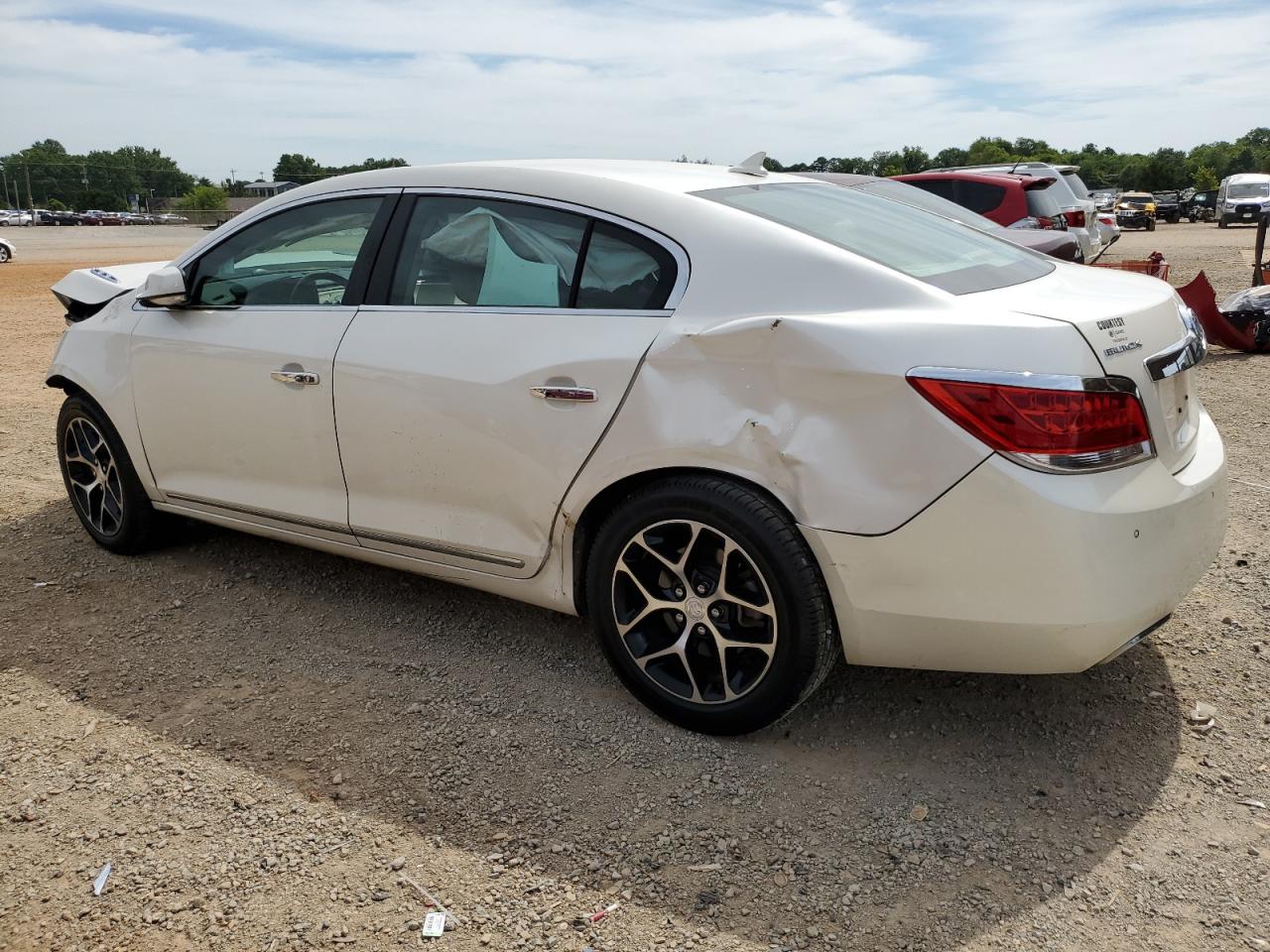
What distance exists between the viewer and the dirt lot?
99.3 inches

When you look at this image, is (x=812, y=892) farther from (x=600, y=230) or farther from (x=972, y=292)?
(x=600, y=230)

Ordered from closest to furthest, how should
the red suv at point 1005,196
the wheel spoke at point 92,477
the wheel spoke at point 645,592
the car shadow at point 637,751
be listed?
the car shadow at point 637,751
the wheel spoke at point 645,592
the wheel spoke at point 92,477
the red suv at point 1005,196

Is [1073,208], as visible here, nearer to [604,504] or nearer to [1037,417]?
[604,504]

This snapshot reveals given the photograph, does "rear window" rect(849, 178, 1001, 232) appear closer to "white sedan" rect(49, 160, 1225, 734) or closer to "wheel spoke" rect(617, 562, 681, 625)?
"white sedan" rect(49, 160, 1225, 734)

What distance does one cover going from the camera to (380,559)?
3887 mm

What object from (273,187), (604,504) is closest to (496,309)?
(604,504)

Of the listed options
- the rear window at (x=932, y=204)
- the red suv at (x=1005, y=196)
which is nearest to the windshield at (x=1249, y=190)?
the red suv at (x=1005, y=196)

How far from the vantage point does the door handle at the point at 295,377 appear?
12.4 feet

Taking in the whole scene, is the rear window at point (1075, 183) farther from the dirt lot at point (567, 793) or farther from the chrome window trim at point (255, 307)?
the chrome window trim at point (255, 307)

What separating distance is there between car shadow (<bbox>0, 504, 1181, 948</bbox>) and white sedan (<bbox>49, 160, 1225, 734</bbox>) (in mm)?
286

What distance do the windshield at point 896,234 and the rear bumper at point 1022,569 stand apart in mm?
653

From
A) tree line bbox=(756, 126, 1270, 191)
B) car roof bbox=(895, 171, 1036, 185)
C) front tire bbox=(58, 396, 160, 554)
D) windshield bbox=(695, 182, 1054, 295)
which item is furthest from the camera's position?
tree line bbox=(756, 126, 1270, 191)

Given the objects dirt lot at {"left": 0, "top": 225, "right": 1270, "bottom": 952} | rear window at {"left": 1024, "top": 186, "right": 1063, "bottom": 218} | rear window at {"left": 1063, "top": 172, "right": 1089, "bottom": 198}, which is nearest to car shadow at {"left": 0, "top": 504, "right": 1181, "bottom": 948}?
dirt lot at {"left": 0, "top": 225, "right": 1270, "bottom": 952}

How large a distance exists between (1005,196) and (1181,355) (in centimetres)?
1048
